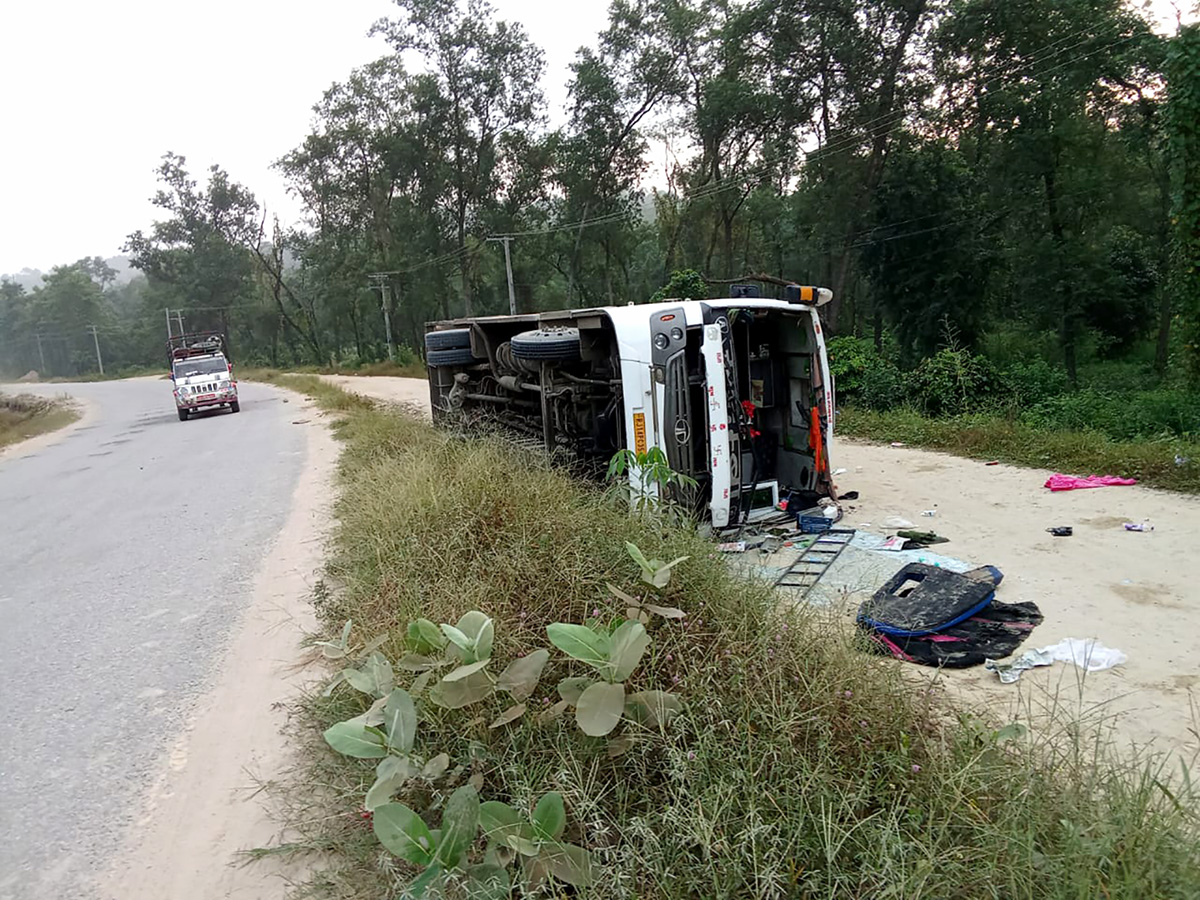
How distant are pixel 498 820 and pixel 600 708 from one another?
1.58 ft

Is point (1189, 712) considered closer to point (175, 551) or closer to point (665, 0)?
point (175, 551)

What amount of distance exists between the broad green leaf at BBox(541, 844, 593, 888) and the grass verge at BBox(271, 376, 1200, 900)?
Result: 5 centimetres

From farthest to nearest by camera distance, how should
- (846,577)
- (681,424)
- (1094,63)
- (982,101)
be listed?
(982,101)
(1094,63)
(681,424)
(846,577)

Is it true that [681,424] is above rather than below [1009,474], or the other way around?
above

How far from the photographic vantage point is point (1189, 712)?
3.50 metres

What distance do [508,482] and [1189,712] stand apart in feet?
13.0

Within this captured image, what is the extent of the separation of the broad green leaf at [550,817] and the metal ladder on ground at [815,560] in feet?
10.3

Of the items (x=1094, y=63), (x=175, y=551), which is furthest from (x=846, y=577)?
(x=1094, y=63)

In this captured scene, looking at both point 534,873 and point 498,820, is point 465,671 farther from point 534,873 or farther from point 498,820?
point 534,873

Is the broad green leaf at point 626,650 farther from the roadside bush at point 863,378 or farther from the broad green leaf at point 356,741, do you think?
the roadside bush at point 863,378

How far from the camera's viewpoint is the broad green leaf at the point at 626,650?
262 centimetres

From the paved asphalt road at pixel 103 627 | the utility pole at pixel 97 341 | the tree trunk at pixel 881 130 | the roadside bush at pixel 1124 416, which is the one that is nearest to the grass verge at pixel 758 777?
the paved asphalt road at pixel 103 627

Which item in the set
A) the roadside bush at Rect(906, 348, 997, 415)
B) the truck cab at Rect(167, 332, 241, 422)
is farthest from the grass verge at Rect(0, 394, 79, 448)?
the roadside bush at Rect(906, 348, 997, 415)

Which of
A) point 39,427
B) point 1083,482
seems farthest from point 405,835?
point 39,427
